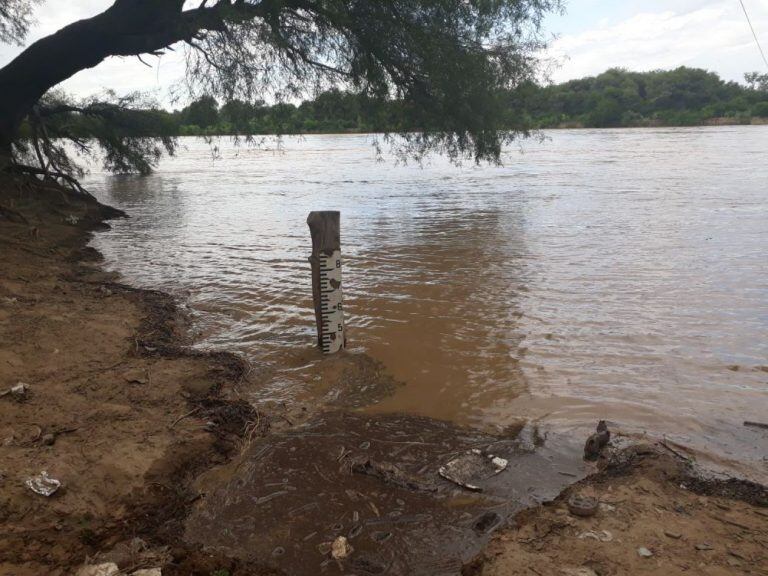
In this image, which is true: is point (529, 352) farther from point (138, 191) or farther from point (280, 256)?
point (138, 191)

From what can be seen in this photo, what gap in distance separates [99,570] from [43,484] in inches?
31.1

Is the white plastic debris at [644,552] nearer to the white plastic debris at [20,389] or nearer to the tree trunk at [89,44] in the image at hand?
the white plastic debris at [20,389]

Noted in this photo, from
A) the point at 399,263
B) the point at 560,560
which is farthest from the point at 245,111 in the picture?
the point at 560,560

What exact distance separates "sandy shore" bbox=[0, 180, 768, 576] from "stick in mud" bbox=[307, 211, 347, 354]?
0.35 m

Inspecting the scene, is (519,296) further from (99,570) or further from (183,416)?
(99,570)

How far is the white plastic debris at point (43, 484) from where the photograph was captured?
121 inches

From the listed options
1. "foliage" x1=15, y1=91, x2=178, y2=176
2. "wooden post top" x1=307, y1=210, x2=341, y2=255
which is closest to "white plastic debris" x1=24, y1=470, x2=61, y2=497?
"wooden post top" x1=307, y1=210, x2=341, y2=255

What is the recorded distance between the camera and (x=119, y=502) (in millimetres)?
3170

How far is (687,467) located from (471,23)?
10.9 meters

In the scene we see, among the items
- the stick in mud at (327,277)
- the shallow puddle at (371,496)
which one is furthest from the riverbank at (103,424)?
the stick in mud at (327,277)

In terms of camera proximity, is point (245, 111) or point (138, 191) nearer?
Answer: point (245, 111)

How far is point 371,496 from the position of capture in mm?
3309

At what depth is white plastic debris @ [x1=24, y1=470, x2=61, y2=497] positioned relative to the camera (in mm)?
3068

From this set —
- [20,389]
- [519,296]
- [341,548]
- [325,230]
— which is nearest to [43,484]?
[20,389]
